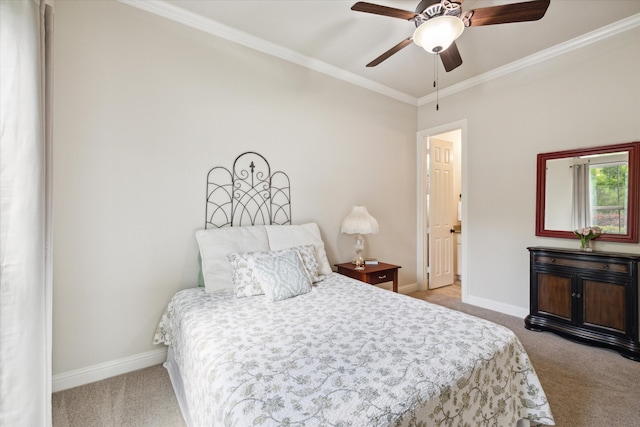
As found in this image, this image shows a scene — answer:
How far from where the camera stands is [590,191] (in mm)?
2842

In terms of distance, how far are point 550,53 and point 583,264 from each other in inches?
85.0

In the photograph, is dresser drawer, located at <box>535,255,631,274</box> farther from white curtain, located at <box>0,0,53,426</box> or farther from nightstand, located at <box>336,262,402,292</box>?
white curtain, located at <box>0,0,53,426</box>

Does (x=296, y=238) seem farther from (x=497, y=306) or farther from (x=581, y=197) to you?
(x=581, y=197)

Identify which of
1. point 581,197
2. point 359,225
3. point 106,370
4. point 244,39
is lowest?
point 106,370

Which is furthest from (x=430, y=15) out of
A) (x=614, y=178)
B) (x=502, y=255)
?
(x=502, y=255)

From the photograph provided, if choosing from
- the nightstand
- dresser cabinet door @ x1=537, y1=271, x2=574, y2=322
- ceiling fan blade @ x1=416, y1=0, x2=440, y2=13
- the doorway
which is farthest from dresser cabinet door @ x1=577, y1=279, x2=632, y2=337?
ceiling fan blade @ x1=416, y1=0, x2=440, y2=13

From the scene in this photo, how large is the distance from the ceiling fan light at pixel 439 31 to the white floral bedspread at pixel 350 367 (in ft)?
5.49

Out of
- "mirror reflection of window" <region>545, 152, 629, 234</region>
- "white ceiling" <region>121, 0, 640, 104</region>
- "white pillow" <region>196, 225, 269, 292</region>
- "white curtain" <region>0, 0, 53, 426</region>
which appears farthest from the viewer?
"mirror reflection of window" <region>545, 152, 629, 234</region>

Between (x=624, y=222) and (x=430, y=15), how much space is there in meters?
2.58

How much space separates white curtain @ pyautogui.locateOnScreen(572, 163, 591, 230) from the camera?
285 cm

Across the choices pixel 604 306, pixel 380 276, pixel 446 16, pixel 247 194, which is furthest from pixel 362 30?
pixel 604 306

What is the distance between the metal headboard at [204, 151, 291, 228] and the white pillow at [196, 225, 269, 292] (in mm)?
226

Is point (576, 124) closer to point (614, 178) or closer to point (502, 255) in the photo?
point (614, 178)

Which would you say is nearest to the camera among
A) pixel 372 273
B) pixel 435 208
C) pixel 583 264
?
pixel 583 264
